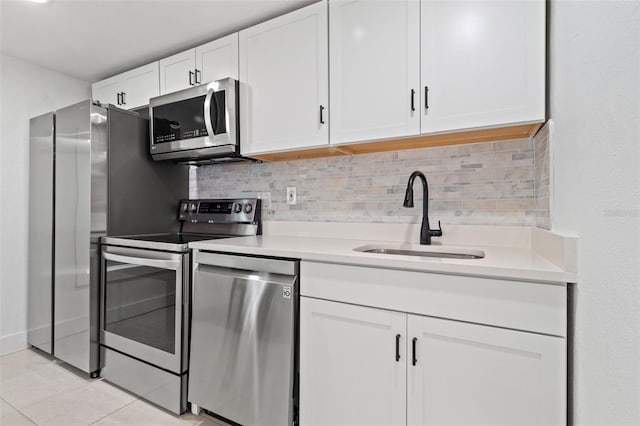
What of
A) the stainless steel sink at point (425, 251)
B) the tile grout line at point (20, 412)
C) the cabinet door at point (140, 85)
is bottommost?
the tile grout line at point (20, 412)

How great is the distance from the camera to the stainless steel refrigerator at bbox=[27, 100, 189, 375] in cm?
203

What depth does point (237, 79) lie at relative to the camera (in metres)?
1.98

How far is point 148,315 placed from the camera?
1.83m

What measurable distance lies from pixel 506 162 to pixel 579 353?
96 centimetres

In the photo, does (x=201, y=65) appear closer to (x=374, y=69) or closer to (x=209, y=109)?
(x=209, y=109)

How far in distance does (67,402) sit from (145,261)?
0.90 metres

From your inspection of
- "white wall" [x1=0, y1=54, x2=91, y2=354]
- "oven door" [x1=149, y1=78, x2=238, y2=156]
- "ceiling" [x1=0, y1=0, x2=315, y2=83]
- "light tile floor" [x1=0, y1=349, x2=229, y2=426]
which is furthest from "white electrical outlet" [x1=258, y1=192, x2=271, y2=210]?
"white wall" [x1=0, y1=54, x2=91, y2=354]

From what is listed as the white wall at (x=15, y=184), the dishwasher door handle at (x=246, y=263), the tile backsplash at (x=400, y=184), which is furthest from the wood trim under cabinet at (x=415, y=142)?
the white wall at (x=15, y=184)

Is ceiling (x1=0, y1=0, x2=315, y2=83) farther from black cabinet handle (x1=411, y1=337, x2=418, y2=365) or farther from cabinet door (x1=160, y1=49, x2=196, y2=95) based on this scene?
black cabinet handle (x1=411, y1=337, x2=418, y2=365)

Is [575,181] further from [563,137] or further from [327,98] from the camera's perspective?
[327,98]

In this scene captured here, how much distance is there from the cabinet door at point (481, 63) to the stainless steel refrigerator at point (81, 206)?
6.28ft

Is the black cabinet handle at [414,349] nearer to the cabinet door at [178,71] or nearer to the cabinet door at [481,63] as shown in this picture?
the cabinet door at [481,63]

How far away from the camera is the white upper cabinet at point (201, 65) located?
2000mm

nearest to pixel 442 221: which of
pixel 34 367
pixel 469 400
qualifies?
pixel 469 400
